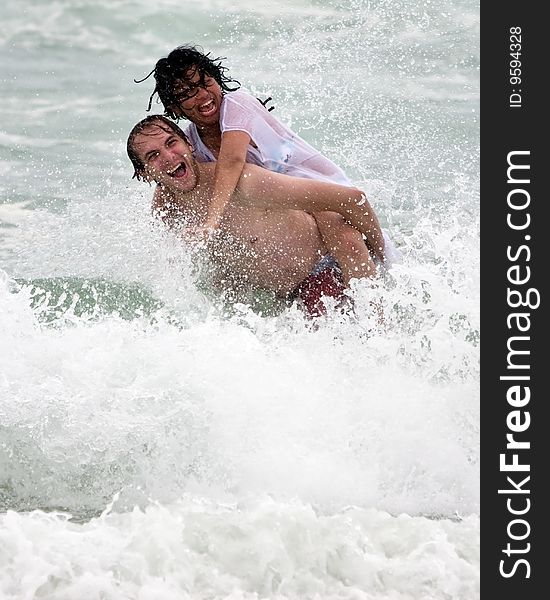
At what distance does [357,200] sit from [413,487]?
74 centimetres

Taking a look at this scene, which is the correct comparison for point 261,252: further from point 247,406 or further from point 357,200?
point 247,406

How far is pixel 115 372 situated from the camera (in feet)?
7.83

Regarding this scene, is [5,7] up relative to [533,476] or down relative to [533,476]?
up

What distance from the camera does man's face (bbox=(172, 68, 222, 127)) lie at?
2.45m

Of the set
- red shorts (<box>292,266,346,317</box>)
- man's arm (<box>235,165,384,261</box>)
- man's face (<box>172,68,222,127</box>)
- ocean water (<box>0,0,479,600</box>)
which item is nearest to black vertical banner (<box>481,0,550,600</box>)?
ocean water (<box>0,0,479,600</box>)

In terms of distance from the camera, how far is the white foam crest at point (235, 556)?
178 cm

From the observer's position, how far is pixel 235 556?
6.08 feet

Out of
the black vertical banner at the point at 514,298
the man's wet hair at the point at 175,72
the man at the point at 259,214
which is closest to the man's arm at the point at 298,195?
the man at the point at 259,214

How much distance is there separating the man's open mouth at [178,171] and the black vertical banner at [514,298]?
28.5 inches

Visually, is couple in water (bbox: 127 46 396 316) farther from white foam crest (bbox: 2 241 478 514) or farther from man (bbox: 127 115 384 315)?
white foam crest (bbox: 2 241 478 514)

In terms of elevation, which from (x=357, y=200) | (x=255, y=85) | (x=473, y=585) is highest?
(x=255, y=85)

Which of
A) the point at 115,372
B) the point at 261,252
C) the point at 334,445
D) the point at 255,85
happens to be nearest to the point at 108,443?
the point at 115,372

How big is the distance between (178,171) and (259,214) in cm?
23

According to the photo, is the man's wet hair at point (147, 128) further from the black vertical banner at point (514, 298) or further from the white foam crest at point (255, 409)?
the black vertical banner at point (514, 298)
